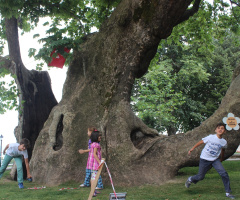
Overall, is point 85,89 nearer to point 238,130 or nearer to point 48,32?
point 48,32

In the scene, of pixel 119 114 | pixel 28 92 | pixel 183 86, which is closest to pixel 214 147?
pixel 119 114

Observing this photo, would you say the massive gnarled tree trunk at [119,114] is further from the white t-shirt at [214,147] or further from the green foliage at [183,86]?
the green foliage at [183,86]

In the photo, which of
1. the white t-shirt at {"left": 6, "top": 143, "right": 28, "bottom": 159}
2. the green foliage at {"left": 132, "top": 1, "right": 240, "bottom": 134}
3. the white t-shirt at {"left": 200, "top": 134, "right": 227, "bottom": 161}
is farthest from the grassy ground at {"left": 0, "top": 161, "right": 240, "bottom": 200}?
the green foliage at {"left": 132, "top": 1, "right": 240, "bottom": 134}

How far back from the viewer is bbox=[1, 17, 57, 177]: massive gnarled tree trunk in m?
11.9

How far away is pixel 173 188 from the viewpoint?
8164 millimetres

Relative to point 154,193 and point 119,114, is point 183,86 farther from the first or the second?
point 154,193

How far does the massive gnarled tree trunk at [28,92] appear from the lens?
11898mm

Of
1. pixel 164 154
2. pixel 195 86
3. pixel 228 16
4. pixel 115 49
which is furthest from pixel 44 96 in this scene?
pixel 195 86

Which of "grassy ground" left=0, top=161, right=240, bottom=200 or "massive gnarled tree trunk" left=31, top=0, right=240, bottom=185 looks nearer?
"grassy ground" left=0, top=161, right=240, bottom=200

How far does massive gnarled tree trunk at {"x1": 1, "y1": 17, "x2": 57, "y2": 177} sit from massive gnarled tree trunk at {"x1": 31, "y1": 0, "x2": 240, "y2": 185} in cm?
134

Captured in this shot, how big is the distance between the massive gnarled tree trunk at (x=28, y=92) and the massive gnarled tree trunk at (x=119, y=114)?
1.34 metres

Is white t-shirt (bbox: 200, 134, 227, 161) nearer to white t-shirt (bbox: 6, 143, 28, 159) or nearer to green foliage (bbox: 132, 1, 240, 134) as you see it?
white t-shirt (bbox: 6, 143, 28, 159)

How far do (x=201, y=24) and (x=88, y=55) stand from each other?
27.0 feet

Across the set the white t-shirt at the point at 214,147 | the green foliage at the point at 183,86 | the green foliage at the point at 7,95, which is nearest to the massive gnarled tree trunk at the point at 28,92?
the green foliage at the point at 7,95
